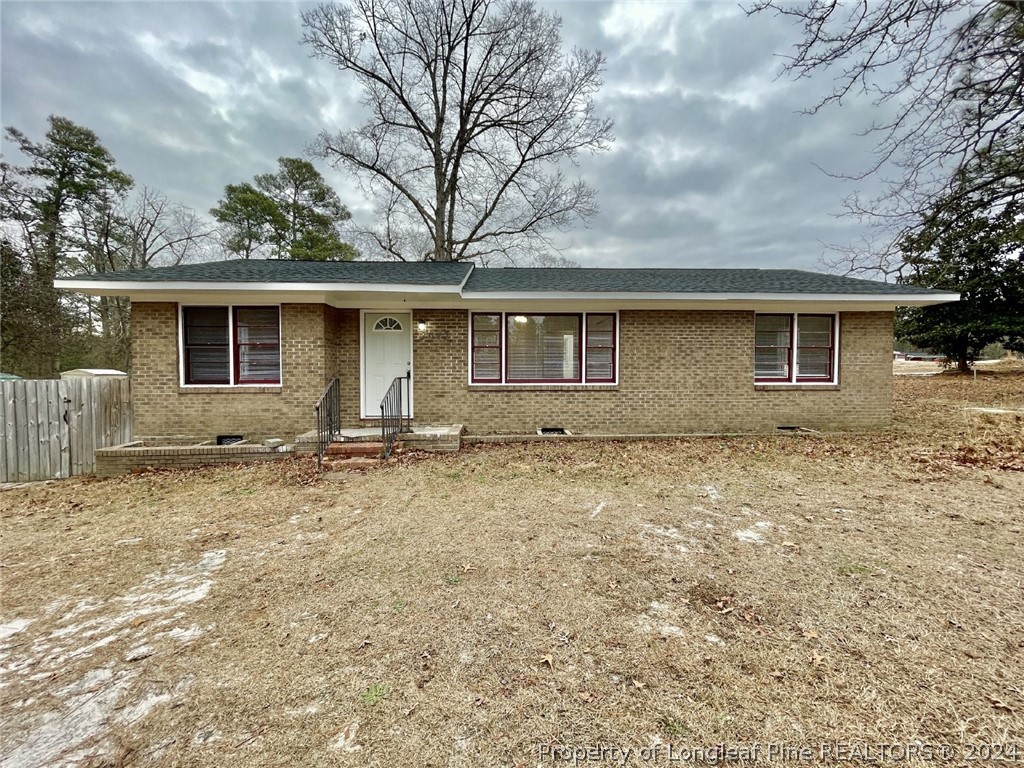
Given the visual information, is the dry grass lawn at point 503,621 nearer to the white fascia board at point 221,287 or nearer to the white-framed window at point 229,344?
the white-framed window at point 229,344

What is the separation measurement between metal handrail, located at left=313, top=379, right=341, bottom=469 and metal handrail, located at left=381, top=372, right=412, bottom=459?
37.3 inches

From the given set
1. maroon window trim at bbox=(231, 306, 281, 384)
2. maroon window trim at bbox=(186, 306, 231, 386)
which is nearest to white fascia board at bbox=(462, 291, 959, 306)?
maroon window trim at bbox=(231, 306, 281, 384)

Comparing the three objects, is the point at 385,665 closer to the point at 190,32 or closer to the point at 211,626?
the point at 211,626

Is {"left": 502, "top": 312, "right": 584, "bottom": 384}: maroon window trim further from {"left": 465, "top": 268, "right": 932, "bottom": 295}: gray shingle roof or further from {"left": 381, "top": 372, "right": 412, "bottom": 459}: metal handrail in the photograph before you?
{"left": 381, "top": 372, "right": 412, "bottom": 459}: metal handrail

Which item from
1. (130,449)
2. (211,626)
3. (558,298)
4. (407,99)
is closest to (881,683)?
(211,626)

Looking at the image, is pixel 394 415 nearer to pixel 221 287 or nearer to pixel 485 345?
pixel 485 345

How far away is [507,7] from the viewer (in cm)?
1636

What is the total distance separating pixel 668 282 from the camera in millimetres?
9242

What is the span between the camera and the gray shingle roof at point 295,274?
292 inches

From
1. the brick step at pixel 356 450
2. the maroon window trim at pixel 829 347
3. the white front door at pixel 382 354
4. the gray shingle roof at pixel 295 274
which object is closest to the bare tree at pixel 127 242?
the gray shingle roof at pixel 295 274

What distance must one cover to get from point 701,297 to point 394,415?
660 cm

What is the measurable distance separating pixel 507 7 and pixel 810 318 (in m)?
16.7

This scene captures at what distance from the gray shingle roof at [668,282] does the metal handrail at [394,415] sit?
242cm

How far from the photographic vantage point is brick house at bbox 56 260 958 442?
8.06m
